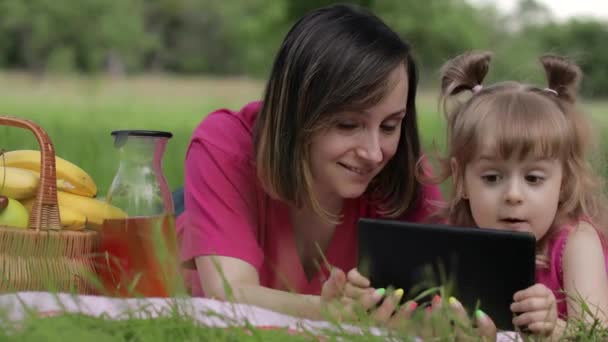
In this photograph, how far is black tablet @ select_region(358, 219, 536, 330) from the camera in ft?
6.34

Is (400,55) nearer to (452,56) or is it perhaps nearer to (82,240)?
(452,56)

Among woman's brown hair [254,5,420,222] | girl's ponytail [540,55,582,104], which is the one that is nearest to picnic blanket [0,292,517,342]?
woman's brown hair [254,5,420,222]

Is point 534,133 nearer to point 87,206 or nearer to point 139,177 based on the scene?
point 139,177

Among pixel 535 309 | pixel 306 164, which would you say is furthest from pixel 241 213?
pixel 535 309

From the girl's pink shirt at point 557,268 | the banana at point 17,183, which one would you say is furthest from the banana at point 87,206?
the girl's pink shirt at point 557,268

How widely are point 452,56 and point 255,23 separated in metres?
26.8

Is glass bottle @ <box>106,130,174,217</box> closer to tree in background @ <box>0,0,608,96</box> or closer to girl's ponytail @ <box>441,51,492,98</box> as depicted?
girl's ponytail @ <box>441,51,492,98</box>

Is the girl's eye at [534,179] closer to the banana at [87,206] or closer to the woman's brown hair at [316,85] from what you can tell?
the woman's brown hair at [316,85]

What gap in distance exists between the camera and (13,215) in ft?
7.64

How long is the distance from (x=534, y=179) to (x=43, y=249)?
1462 millimetres

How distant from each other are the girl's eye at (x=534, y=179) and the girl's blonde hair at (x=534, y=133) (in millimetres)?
69

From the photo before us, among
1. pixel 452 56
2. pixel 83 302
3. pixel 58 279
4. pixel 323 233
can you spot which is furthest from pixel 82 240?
pixel 452 56

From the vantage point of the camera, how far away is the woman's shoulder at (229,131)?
8.86 ft

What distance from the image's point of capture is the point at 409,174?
2.75m
